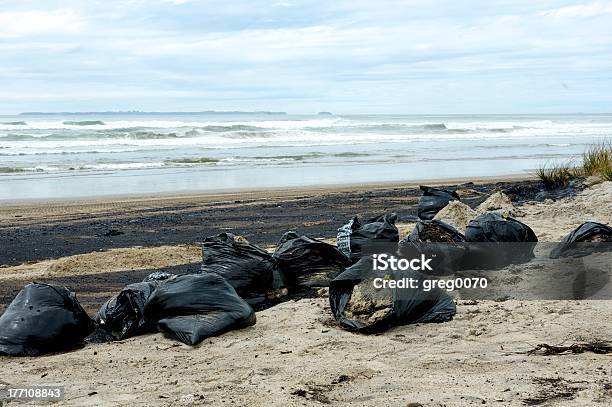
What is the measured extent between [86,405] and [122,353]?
90 cm

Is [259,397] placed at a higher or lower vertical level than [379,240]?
lower

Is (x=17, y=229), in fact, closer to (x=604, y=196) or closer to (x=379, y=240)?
(x=379, y=240)

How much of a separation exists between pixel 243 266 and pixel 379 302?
1.30 m

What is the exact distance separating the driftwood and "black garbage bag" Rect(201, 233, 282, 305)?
7.27 feet

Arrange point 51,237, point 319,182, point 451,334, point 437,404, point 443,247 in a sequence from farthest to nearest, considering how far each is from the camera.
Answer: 1. point 319,182
2. point 51,237
3. point 443,247
4. point 451,334
5. point 437,404

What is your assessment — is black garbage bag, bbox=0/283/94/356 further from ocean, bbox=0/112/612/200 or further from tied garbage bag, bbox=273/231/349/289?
ocean, bbox=0/112/612/200

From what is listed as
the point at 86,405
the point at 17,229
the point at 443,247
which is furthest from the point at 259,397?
the point at 17,229

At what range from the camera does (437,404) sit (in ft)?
10.7

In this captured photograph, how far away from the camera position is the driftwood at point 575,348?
3.87m

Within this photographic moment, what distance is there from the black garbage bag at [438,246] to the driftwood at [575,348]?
5.06 ft

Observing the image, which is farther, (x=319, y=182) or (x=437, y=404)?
(x=319, y=182)

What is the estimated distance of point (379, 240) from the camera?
6.03 m

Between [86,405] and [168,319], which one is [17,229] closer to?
[168,319]

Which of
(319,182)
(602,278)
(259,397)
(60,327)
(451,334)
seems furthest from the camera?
(319,182)
